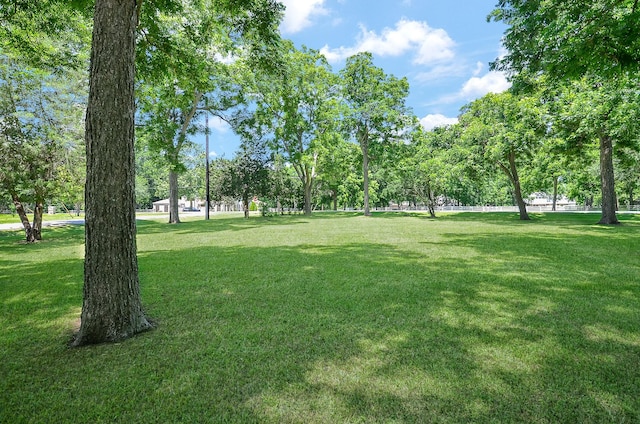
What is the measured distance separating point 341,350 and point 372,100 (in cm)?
2952

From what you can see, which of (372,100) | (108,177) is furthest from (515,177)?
(108,177)

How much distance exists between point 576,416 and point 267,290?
13.8 ft

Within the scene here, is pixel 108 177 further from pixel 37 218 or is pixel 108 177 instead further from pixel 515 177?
pixel 515 177

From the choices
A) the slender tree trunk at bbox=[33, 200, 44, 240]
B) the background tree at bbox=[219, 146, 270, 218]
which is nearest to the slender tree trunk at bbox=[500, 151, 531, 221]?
the background tree at bbox=[219, 146, 270, 218]

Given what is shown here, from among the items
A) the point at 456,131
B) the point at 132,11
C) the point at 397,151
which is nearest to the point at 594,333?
the point at 132,11

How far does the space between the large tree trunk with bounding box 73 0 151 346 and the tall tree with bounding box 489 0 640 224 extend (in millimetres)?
7158

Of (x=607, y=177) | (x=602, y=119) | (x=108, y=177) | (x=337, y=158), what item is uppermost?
(x=337, y=158)

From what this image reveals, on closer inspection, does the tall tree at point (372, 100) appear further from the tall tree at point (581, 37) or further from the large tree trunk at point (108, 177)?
the large tree trunk at point (108, 177)

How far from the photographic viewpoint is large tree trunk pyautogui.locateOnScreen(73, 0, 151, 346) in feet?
11.6

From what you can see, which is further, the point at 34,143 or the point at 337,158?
the point at 337,158

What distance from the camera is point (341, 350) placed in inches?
128

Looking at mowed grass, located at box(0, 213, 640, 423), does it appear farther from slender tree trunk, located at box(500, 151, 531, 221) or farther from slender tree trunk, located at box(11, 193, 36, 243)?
slender tree trunk, located at box(500, 151, 531, 221)

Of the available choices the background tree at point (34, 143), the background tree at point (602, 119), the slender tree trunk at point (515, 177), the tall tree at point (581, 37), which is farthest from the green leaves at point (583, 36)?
the slender tree trunk at point (515, 177)

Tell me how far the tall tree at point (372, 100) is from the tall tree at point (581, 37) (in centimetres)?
2144
